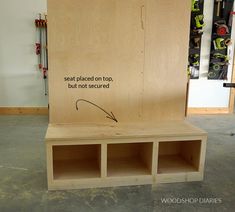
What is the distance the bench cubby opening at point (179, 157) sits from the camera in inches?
88.6

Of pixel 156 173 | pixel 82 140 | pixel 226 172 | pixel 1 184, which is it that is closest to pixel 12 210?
pixel 1 184

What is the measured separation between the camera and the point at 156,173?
7.11 feet

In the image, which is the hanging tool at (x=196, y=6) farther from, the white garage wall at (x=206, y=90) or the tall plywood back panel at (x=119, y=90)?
the tall plywood back panel at (x=119, y=90)

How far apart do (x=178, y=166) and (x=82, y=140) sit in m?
0.97

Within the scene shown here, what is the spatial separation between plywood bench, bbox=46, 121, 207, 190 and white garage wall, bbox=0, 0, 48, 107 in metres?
2.69

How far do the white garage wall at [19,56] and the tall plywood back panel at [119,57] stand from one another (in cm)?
267

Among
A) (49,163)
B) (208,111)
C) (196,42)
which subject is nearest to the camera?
(49,163)

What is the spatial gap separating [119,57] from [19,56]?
9.67 feet

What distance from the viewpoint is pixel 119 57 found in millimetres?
2270

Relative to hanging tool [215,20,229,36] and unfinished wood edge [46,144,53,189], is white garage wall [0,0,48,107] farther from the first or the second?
hanging tool [215,20,229,36]

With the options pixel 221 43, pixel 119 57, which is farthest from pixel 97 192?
pixel 221 43

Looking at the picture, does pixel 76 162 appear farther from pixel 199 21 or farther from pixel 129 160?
pixel 199 21

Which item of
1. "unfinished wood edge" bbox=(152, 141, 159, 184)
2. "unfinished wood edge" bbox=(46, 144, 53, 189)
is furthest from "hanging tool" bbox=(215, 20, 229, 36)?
"unfinished wood edge" bbox=(46, 144, 53, 189)

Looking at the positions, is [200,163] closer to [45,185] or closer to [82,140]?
[82,140]
